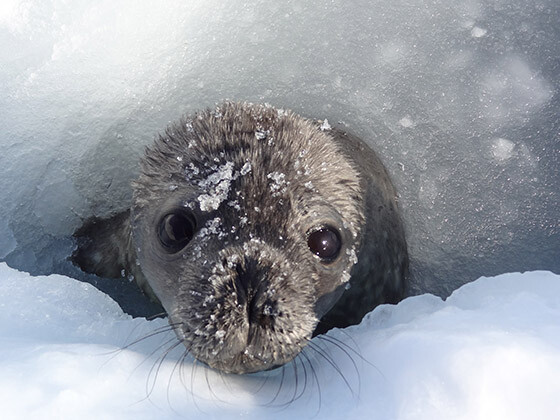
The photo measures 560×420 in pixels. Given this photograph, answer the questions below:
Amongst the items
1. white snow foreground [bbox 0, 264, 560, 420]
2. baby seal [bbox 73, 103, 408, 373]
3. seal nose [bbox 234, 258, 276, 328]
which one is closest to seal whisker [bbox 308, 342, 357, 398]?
white snow foreground [bbox 0, 264, 560, 420]

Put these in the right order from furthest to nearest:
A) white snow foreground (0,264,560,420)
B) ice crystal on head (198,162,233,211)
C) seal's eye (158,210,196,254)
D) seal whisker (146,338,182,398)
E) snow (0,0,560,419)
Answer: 1. snow (0,0,560,419)
2. seal's eye (158,210,196,254)
3. ice crystal on head (198,162,233,211)
4. seal whisker (146,338,182,398)
5. white snow foreground (0,264,560,420)

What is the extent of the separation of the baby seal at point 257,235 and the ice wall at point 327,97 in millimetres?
490

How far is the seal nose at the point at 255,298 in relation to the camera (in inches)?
94.4

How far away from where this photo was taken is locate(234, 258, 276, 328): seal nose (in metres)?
2.40

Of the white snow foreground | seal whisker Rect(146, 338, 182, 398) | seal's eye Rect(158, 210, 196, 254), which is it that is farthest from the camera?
seal's eye Rect(158, 210, 196, 254)

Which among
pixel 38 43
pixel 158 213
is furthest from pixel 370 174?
pixel 38 43

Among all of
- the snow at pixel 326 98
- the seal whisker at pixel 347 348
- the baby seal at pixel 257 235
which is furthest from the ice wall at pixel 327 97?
the seal whisker at pixel 347 348

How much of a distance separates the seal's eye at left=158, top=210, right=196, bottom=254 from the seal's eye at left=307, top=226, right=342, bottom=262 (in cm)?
54

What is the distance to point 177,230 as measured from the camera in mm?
2922

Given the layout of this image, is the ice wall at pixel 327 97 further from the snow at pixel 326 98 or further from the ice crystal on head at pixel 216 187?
the ice crystal on head at pixel 216 187

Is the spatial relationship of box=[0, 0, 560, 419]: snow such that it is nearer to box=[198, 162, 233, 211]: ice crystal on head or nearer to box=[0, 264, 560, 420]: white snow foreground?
box=[0, 264, 560, 420]: white snow foreground

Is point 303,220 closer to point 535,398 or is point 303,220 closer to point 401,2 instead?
point 535,398

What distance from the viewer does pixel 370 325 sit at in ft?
10.0

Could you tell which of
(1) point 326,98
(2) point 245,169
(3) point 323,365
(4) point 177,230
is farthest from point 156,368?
(1) point 326,98
